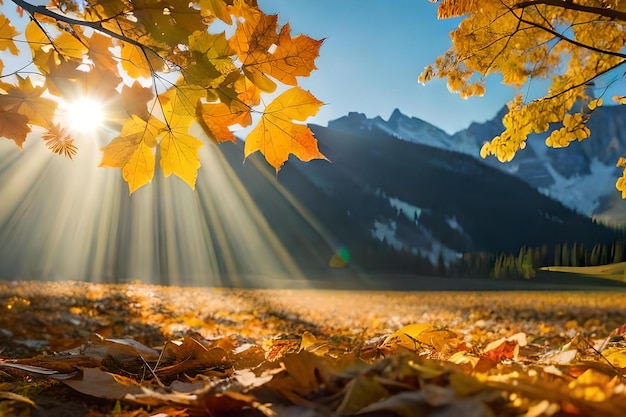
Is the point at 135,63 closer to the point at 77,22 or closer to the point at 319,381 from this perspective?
the point at 77,22

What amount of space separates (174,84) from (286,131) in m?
0.33

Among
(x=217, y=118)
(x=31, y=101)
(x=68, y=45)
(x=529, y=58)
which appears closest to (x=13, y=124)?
(x=31, y=101)

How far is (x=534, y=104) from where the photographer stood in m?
2.87

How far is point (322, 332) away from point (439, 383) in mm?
4762

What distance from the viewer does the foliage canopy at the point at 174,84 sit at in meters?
1.03

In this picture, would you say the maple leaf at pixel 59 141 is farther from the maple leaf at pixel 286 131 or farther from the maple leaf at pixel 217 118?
the maple leaf at pixel 286 131

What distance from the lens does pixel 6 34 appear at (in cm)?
141

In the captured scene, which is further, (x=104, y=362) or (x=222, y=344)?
(x=222, y=344)

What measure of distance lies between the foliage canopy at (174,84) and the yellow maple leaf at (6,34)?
195mm

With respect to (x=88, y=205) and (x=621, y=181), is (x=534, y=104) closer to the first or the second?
(x=621, y=181)

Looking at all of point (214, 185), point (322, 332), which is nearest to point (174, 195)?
point (214, 185)

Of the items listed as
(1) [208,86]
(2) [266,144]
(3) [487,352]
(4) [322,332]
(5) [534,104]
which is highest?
Answer: (5) [534,104]

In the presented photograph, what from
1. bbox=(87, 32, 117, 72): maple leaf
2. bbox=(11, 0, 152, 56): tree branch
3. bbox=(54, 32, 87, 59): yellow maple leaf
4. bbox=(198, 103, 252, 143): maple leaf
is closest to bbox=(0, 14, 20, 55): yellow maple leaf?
bbox=(54, 32, 87, 59): yellow maple leaf

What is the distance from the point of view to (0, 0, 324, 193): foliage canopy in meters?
1.03
